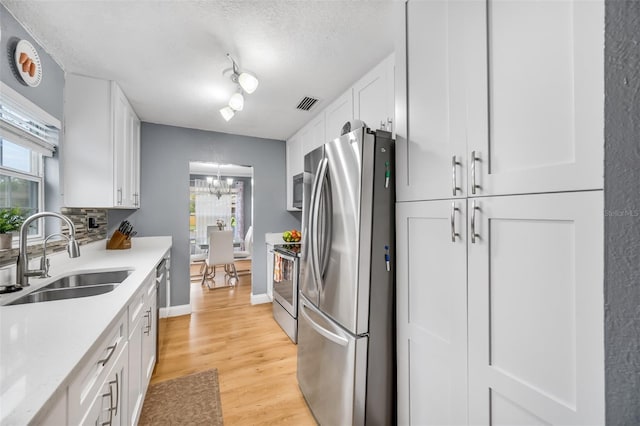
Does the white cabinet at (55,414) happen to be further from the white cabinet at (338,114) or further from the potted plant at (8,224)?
the white cabinet at (338,114)

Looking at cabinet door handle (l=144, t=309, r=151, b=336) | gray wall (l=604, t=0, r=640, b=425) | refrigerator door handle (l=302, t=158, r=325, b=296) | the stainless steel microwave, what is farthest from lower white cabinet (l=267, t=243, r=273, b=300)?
gray wall (l=604, t=0, r=640, b=425)

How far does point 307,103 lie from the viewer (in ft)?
8.79

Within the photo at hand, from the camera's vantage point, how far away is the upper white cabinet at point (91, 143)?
84.0 inches

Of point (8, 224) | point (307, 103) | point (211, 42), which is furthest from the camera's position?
point (307, 103)

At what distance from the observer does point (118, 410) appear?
1163 mm

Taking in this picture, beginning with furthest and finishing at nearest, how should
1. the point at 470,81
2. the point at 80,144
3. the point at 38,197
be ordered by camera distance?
1. the point at 80,144
2. the point at 38,197
3. the point at 470,81

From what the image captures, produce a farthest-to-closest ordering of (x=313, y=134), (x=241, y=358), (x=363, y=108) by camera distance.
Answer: (x=313, y=134) → (x=241, y=358) → (x=363, y=108)

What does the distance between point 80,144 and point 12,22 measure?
0.86 meters

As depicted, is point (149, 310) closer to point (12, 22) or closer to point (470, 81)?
point (12, 22)

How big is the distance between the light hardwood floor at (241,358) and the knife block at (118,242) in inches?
38.6

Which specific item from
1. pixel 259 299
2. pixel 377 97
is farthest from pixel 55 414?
pixel 259 299

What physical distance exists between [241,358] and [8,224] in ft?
6.17

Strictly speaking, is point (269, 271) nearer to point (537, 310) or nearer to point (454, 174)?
point (454, 174)

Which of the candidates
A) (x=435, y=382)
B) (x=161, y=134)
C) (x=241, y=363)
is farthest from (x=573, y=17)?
(x=161, y=134)
